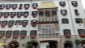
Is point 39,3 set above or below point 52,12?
above

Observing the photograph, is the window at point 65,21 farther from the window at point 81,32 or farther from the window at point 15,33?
the window at point 15,33

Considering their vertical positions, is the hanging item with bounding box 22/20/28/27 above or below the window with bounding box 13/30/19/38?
above

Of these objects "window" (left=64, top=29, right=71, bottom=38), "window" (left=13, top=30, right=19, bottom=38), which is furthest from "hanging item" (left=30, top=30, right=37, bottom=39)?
"window" (left=64, top=29, right=71, bottom=38)

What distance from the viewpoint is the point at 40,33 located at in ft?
98.9

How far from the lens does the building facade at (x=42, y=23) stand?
101ft

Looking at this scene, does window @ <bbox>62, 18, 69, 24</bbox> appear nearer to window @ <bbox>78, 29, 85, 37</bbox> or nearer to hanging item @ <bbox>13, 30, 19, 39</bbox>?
window @ <bbox>78, 29, 85, 37</bbox>

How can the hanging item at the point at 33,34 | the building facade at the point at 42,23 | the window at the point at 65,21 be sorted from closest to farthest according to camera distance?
the building facade at the point at 42,23, the hanging item at the point at 33,34, the window at the point at 65,21

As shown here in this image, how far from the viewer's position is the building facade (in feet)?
101

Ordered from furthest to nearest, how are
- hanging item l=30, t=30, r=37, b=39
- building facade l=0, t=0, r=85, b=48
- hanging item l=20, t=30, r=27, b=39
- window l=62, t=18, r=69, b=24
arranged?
window l=62, t=18, r=69, b=24, hanging item l=20, t=30, r=27, b=39, hanging item l=30, t=30, r=37, b=39, building facade l=0, t=0, r=85, b=48

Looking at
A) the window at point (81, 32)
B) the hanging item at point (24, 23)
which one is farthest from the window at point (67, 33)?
the hanging item at point (24, 23)

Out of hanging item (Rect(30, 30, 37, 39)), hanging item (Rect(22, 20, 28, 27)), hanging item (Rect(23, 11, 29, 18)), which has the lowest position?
hanging item (Rect(30, 30, 37, 39))

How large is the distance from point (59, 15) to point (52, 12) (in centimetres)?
188

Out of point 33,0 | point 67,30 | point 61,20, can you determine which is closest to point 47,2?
point 33,0

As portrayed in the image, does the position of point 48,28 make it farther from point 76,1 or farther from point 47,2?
point 76,1
